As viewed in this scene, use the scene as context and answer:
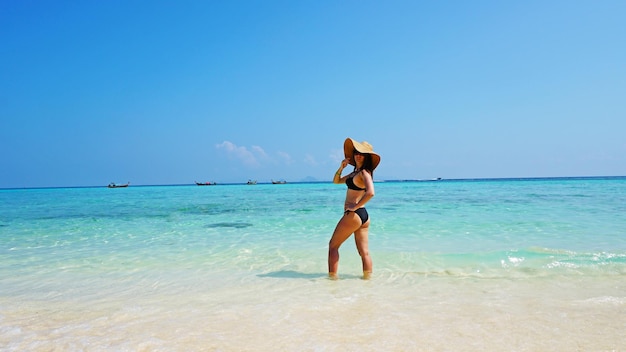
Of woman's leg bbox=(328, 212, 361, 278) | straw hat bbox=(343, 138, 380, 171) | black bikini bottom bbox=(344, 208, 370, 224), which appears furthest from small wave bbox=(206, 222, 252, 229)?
straw hat bbox=(343, 138, 380, 171)

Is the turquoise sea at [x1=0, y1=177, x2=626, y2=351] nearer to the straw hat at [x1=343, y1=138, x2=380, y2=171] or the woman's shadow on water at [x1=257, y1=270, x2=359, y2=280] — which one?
the woman's shadow on water at [x1=257, y1=270, x2=359, y2=280]

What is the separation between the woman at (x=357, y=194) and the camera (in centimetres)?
504

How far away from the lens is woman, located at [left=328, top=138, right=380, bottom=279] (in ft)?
16.5

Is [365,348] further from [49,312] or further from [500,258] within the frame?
[500,258]

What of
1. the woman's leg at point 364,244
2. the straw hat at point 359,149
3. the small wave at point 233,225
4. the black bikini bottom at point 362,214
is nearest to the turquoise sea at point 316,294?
the woman's leg at point 364,244

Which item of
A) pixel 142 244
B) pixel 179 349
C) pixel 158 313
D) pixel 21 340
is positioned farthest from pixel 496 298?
pixel 142 244

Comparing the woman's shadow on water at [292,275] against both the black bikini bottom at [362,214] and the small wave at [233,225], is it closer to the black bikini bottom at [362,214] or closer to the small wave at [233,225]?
the black bikini bottom at [362,214]

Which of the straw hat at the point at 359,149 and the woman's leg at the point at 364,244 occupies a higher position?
the straw hat at the point at 359,149

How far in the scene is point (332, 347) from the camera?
2.96m

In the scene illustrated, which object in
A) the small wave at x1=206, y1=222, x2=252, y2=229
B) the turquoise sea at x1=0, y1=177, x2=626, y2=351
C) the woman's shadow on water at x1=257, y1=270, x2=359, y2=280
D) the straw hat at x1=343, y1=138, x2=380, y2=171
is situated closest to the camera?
the turquoise sea at x1=0, y1=177, x2=626, y2=351

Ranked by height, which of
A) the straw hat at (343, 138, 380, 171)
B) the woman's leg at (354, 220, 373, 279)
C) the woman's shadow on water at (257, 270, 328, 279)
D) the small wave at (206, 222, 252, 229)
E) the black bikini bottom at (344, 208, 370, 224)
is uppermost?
the straw hat at (343, 138, 380, 171)

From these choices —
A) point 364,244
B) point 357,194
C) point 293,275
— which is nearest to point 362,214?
point 357,194

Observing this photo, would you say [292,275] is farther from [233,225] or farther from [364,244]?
[233,225]

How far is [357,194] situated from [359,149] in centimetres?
65
